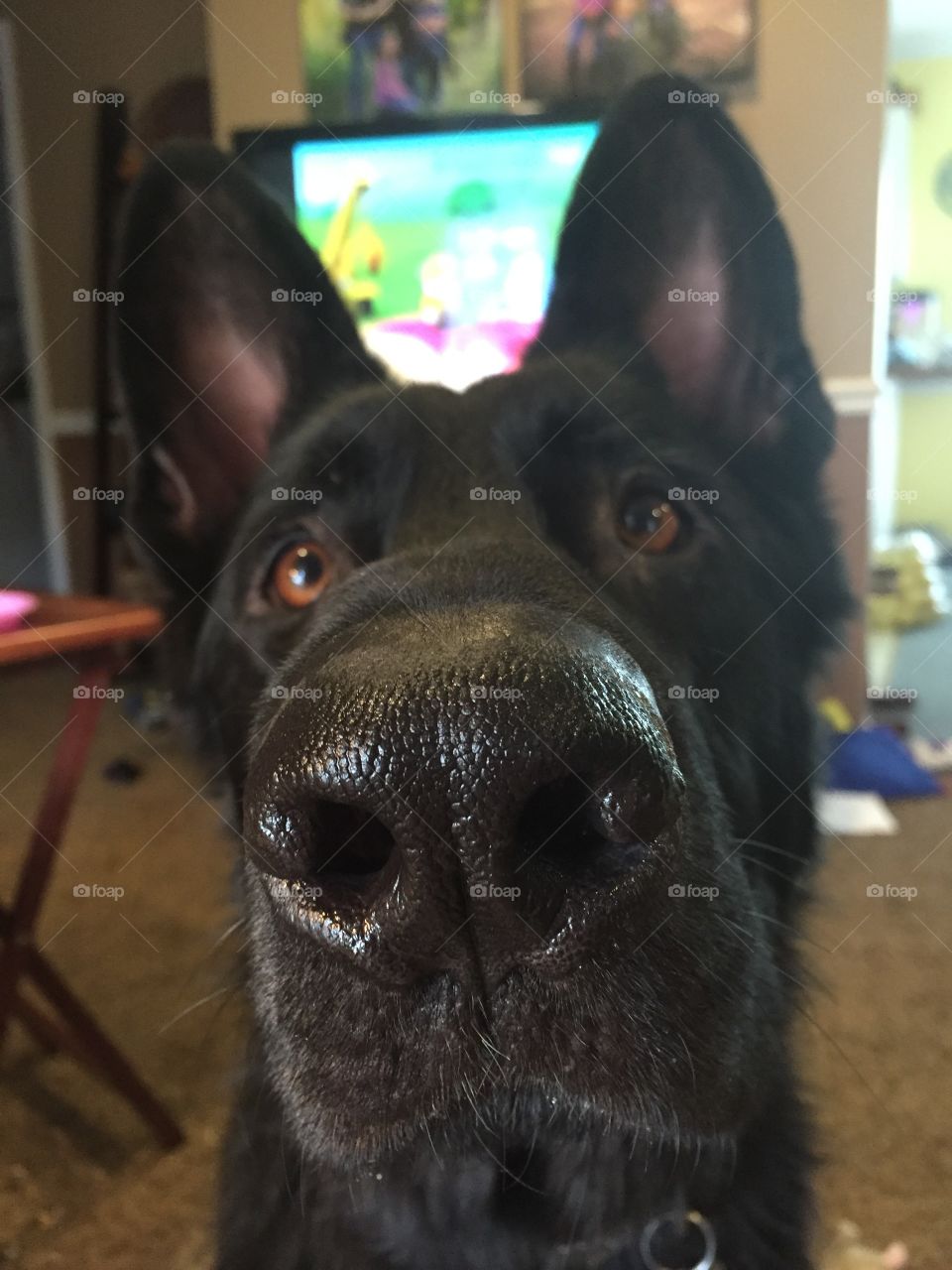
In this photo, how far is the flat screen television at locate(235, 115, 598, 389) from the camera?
241 centimetres

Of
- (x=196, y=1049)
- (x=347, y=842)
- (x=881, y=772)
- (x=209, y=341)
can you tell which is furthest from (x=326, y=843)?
(x=881, y=772)

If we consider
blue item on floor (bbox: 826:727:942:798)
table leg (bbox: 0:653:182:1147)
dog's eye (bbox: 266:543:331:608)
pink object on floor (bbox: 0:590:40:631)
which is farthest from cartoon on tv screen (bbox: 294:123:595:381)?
blue item on floor (bbox: 826:727:942:798)

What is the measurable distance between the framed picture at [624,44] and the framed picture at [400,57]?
0.12 metres

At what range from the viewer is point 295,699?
575mm

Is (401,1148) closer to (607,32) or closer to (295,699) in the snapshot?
(295,699)

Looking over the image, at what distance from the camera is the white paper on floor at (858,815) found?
2522mm

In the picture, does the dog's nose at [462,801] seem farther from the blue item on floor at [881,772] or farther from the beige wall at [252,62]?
the beige wall at [252,62]

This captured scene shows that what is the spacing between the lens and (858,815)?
2590mm

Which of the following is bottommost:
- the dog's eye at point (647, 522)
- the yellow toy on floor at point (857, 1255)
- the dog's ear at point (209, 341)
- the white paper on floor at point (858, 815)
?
the white paper on floor at point (858, 815)

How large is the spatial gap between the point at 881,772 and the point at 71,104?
3.71m

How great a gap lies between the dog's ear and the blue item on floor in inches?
80.7

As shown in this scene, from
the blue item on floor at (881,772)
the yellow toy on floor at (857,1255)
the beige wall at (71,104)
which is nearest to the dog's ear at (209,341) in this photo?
the yellow toy on floor at (857,1255)

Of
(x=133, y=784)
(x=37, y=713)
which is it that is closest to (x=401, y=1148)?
(x=133, y=784)

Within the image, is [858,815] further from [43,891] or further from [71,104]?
[71,104]
